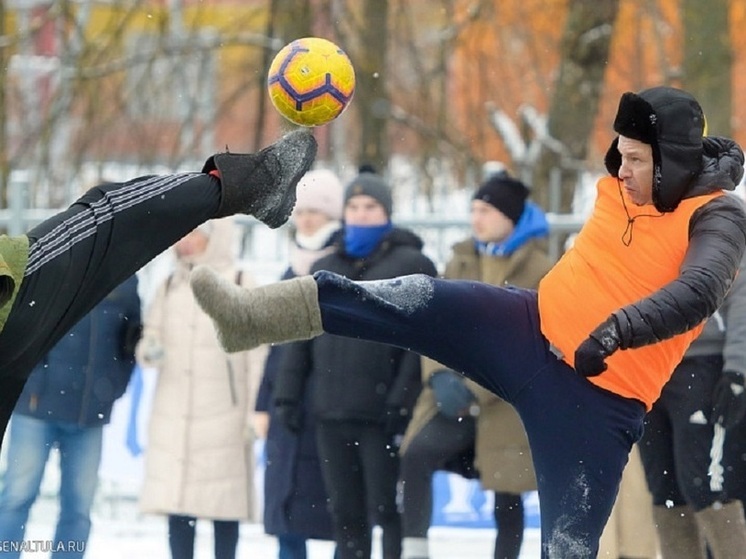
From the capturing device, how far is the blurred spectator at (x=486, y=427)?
23.5 ft

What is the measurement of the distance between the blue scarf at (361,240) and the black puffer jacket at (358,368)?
0.03 meters

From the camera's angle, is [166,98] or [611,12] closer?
[611,12]

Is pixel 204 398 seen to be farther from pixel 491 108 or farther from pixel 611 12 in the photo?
pixel 491 108

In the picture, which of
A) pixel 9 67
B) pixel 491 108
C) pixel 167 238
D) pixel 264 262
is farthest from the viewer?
pixel 491 108

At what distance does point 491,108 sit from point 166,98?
3.61 m

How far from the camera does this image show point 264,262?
372 inches

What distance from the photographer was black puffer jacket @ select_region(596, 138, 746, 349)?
456cm

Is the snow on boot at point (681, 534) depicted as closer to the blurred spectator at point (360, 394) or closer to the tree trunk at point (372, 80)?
the blurred spectator at point (360, 394)

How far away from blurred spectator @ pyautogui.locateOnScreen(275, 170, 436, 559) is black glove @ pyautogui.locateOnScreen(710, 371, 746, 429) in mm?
1540

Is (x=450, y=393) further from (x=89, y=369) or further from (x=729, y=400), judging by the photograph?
(x=89, y=369)

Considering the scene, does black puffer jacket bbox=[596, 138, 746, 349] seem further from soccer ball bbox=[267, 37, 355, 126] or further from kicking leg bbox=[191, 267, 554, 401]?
soccer ball bbox=[267, 37, 355, 126]

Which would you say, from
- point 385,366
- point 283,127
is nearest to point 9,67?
point 385,366

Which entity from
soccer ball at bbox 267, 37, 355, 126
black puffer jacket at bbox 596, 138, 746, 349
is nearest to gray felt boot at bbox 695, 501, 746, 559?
black puffer jacket at bbox 596, 138, 746, 349

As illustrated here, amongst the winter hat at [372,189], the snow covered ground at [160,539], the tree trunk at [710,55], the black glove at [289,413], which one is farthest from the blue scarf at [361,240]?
the tree trunk at [710,55]
